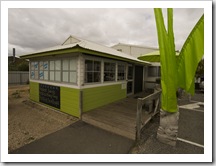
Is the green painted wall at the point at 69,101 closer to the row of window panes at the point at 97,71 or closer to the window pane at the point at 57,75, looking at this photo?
the window pane at the point at 57,75

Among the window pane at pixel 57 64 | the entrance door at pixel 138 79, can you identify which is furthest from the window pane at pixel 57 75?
the entrance door at pixel 138 79

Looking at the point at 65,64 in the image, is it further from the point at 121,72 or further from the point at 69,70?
the point at 121,72

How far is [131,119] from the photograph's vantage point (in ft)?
12.9

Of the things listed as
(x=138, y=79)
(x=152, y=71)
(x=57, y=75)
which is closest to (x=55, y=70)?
(x=57, y=75)

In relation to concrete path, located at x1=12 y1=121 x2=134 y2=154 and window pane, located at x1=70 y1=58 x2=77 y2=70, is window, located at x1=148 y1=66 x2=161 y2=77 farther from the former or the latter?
concrete path, located at x1=12 y1=121 x2=134 y2=154

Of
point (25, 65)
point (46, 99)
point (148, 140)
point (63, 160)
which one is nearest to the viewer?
point (63, 160)

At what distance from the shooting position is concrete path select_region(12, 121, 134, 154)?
2623 mm

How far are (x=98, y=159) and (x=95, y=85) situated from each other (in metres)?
3.03

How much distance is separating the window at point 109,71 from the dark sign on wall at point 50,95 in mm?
2279

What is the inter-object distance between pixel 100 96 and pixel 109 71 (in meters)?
1.39

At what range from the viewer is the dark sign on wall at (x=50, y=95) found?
5.30 meters

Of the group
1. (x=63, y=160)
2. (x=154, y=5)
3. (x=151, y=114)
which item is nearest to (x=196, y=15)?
(x=154, y=5)

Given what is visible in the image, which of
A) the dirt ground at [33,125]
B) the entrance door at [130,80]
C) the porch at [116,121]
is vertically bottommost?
the dirt ground at [33,125]

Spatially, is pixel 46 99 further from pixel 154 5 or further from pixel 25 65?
pixel 25 65
